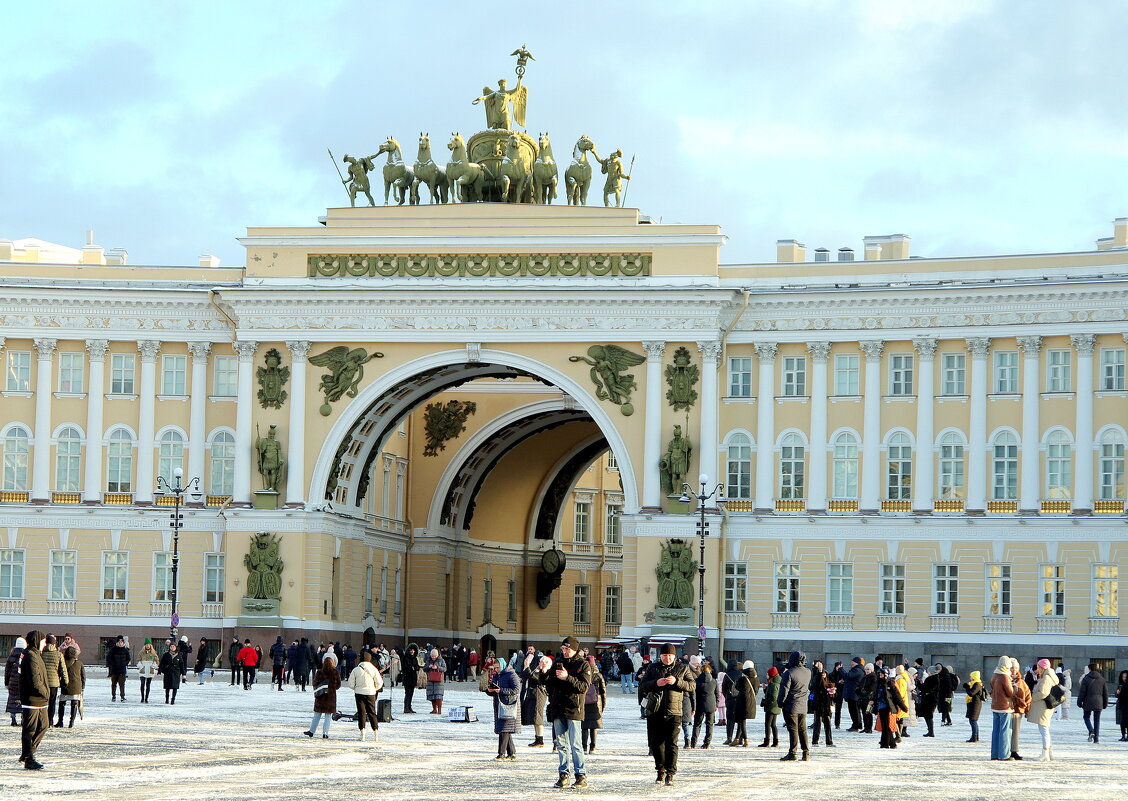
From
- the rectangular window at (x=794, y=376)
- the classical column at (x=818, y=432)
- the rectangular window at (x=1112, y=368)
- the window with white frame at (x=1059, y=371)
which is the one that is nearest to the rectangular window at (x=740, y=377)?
the rectangular window at (x=794, y=376)

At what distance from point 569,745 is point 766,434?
121 ft

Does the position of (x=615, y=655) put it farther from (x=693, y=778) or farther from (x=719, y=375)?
(x=693, y=778)

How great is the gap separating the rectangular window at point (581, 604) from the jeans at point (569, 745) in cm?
5877

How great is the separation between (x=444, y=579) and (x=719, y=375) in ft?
54.8

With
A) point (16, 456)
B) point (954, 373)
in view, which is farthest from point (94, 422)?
point (954, 373)

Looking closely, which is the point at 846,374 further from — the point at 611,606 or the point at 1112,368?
the point at 611,606

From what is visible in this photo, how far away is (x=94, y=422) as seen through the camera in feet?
218

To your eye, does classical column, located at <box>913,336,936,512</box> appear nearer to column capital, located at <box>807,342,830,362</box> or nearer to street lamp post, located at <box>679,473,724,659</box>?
column capital, located at <box>807,342,830,362</box>

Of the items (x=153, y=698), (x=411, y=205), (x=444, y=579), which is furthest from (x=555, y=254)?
(x=153, y=698)

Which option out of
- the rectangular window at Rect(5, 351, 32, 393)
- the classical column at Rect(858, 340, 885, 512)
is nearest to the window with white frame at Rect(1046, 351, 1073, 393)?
the classical column at Rect(858, 340, 885, 512)

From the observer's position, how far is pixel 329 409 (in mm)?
65438

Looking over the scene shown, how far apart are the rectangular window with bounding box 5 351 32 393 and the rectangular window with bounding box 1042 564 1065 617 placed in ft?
105

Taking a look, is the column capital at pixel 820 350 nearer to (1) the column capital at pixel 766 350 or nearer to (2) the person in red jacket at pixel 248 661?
(1) the column capital at pixel 766 350

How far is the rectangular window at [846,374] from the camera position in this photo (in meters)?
64.0
